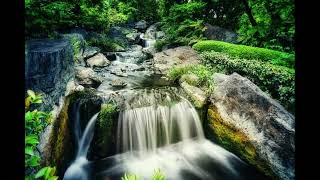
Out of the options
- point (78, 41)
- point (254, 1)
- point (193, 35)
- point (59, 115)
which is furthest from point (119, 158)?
point (193, 35)

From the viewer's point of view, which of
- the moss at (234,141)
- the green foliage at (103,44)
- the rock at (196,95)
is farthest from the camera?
the green foliage at (103,44)

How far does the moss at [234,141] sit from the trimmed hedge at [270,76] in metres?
2.34

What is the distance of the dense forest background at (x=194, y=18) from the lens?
8.27 meters

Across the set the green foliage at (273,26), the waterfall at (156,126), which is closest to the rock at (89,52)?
the waterfall at (156,126)

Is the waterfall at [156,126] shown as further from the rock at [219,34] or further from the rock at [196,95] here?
the rock at [219,34]

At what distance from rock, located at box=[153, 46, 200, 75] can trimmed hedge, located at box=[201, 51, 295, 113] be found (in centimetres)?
229

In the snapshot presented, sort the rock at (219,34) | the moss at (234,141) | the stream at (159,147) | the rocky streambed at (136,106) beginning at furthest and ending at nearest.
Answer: the rock at (219,34), the stream at (159,147), the moss at (234,141), the rocky streambed at (136,106)

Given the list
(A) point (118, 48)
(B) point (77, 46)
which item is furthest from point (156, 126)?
(A) point (118, 48)

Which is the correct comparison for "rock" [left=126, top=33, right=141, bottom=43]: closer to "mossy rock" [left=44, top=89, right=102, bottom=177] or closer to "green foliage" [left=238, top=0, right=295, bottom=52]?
"green foliage" [left=238, top=0, right=295, bottom=52]

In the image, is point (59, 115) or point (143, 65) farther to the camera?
point (143, 65)

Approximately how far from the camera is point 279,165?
22.3 ft

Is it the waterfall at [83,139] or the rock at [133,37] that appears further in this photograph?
the rock at [133,37]
